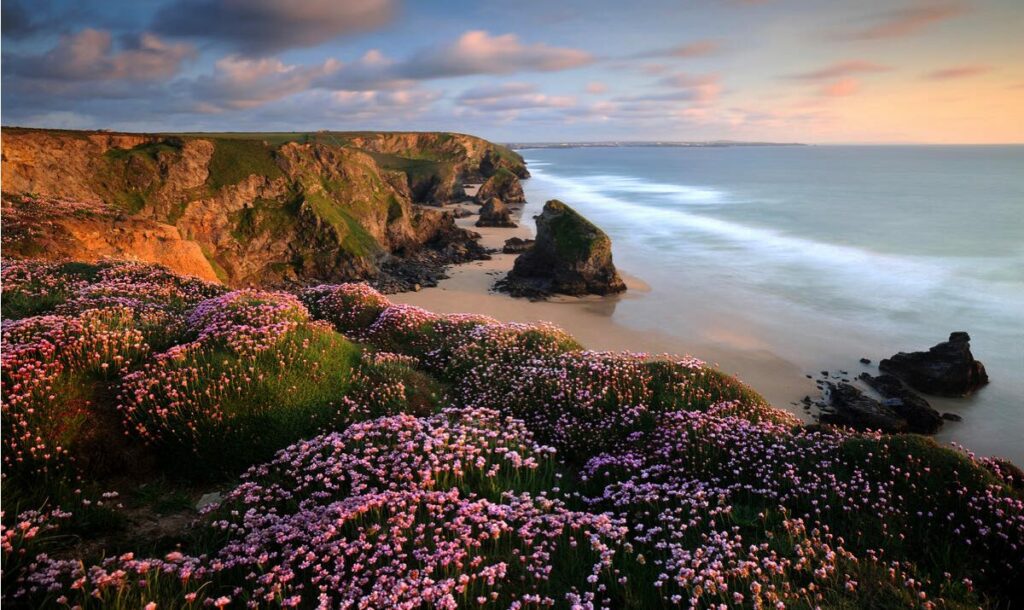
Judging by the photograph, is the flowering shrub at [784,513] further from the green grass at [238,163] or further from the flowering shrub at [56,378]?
the green grass at [238,163]

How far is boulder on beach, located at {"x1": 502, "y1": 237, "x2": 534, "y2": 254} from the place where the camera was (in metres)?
60.5

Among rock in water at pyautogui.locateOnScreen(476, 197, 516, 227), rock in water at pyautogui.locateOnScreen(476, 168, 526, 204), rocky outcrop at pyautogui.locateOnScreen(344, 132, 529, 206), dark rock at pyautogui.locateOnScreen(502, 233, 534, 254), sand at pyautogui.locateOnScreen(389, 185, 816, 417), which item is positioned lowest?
sand at pyautogui.locateOnScreen(389, 185, 816, 417)

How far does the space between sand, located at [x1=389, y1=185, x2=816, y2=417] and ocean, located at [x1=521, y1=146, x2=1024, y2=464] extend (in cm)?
92

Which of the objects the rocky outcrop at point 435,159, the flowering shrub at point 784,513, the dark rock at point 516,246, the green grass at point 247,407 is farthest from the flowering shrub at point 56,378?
the rocky outcrop at point 435,159

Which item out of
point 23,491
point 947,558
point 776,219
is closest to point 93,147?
point 23,491

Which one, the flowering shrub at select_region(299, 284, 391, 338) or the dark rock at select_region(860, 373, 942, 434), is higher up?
the flowering shrub at select_region(299, 284, 391, 338)

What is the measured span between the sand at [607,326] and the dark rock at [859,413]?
126 cm

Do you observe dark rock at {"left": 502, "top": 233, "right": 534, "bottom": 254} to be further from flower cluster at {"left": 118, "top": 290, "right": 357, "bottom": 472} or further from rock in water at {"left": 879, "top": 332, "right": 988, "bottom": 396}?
flower cluster at {"left": 118, "top": 290, "right": 357, "bottom": 472}

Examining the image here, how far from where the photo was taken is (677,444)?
7.99 metres

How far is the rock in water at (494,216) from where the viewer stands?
80.0 metres

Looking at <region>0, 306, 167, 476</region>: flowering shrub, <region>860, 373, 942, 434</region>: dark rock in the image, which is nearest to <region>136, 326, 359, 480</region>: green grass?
<region>0, 306, 167, 476</region>: flowering shrub

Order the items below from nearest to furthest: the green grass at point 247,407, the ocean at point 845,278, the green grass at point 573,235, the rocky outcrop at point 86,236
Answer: the green grass at point 247,407, the rocky outcrop at point 86,236, the ocean at point 845,278, the green grass at point 573,235

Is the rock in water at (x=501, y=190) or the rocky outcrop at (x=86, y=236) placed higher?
the rock in water at (x=501, y=190)

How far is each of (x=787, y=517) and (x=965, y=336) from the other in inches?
1164
